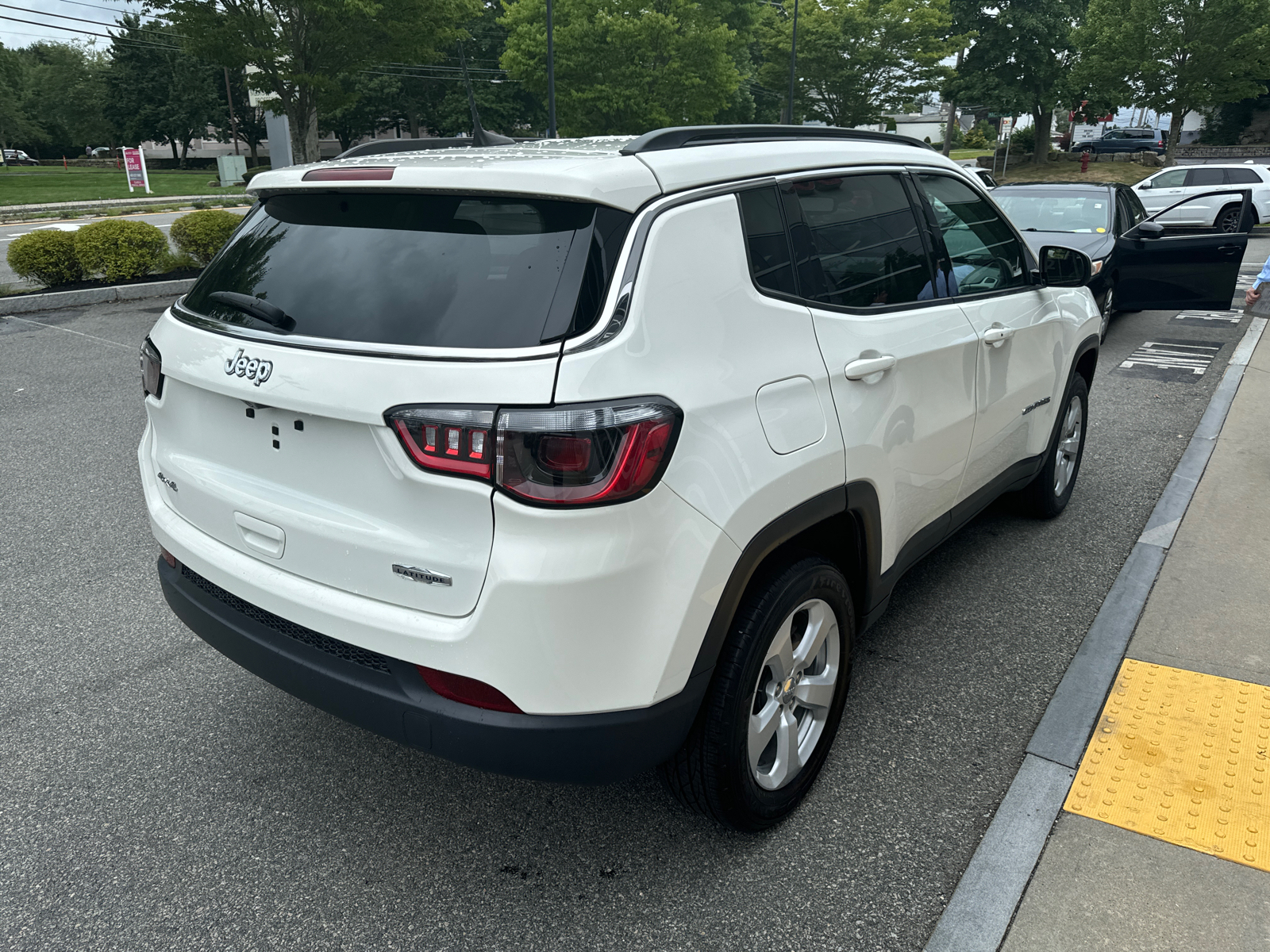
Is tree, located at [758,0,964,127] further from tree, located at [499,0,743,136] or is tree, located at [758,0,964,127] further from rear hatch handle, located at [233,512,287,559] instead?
rear hatch handle, located at [233,512,287,559]

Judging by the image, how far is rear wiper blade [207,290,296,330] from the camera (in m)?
2.27

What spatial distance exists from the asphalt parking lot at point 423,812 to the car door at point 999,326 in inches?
28.2

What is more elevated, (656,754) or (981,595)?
(656,754)

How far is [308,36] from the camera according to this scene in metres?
22.3

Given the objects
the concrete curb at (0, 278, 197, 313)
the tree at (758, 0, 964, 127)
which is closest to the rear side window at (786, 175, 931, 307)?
the concrete curb at (0, 278, 197, 313)

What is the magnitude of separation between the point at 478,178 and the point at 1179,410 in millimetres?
6852

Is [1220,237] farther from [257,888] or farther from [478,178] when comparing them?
[257,888]

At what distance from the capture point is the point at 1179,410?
7180 millimetres

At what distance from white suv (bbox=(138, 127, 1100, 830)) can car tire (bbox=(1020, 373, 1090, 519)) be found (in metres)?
2.03

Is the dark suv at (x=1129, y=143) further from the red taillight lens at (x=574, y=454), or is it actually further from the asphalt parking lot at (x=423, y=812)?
the red taillight lens at (x=574, y=454)

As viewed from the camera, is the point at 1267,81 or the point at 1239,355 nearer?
the point at 1239,355

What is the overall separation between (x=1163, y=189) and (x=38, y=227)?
2626 centimetres

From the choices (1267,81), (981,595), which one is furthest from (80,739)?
(1267,81)

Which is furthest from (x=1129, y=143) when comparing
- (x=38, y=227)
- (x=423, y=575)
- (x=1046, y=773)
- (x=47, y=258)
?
(x=423, y=575)
